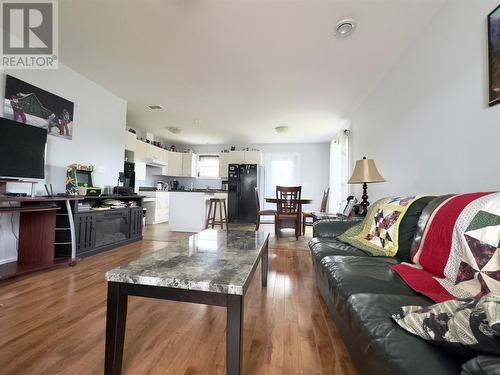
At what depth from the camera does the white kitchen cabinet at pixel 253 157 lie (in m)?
6.22

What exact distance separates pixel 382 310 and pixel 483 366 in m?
0.37

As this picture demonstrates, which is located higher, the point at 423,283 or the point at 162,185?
the point at 162,185

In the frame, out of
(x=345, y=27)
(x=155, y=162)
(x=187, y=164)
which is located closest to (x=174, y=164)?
(x=187, y=164)

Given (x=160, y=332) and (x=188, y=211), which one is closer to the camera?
(x=160, y=332)

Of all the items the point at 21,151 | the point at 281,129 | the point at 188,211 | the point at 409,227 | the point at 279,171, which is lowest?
the point at 188,211

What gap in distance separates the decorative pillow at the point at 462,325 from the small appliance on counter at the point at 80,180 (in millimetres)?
3412

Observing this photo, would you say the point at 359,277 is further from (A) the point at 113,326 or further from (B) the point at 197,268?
(A) the point at 113,326

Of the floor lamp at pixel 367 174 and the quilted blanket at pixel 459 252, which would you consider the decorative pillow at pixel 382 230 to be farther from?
the floor lamp at pixel 367 174

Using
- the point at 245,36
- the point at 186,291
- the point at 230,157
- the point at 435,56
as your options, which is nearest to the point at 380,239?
the point at 186,291

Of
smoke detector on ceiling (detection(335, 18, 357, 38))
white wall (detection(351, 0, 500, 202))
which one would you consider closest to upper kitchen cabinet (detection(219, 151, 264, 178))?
white wall (detection(351, 0, 500, 202))

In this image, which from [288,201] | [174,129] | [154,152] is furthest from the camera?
[154,152]

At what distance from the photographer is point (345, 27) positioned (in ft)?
6.54

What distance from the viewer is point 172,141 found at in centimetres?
678


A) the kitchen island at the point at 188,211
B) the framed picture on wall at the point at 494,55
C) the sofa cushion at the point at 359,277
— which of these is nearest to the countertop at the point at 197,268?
the sofa cushion at the point at 359,277
